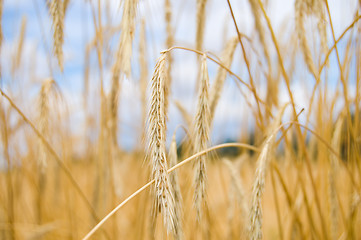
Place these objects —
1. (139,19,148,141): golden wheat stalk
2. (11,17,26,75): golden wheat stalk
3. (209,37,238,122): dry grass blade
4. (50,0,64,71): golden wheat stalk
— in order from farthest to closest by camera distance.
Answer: (11,17,26,75): golden wheat stalk → (139,19,148,141): golden wheat stalk → (209,37,238,122): dry grass blade → (50,0,64,71): golden wheat stalk

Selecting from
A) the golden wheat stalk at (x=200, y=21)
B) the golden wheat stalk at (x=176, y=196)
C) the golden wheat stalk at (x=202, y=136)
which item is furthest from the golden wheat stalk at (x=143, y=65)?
the golden wheat stalk at (x=202, y=136)

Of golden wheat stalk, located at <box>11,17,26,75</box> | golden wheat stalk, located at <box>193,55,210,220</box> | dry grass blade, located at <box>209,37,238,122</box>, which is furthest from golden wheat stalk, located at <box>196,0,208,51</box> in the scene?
golden wheat stalk, located at <box>11,17,26,75</box>

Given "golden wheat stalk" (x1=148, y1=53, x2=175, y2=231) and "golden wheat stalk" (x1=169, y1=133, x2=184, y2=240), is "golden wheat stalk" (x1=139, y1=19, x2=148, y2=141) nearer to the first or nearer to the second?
"golden wheat stalk" (x1=169, y1=133, x2=184, y2=240)

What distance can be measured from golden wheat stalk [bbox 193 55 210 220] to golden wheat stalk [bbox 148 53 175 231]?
0.07 metres

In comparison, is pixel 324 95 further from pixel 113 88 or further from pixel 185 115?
pixel 113 88

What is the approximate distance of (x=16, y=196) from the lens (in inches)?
61.1

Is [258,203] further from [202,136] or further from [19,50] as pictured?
[19,50]

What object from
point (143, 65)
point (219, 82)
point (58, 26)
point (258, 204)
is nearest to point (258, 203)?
point (258, 204)

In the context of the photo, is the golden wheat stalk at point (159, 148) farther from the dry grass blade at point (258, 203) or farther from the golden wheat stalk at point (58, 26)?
the golden wheat stalk at point (58, 26)

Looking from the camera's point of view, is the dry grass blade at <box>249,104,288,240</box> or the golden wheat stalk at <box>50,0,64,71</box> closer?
the dry grass blade at <box>249,104,288,240</box>

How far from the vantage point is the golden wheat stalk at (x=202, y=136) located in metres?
0.58

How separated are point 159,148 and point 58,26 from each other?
17.1 inches

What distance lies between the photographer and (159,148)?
52 centimetres

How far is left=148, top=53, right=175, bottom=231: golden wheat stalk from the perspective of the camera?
0.49 m
